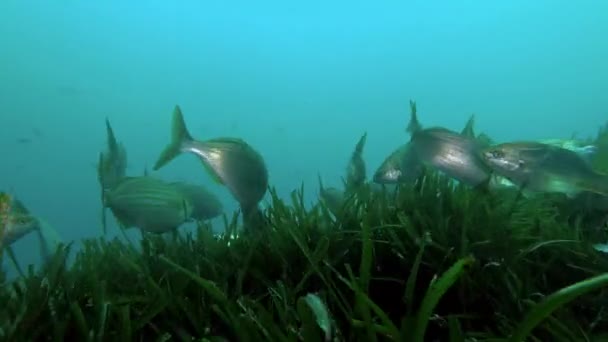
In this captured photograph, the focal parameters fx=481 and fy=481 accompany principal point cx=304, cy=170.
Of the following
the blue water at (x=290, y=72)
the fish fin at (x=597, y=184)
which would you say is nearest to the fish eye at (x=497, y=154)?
the fish fin at (x=597, y=184)

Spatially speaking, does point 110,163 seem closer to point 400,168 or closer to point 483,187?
point 400,168

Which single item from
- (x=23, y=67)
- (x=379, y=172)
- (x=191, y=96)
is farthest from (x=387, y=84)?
(x=379, y=172)

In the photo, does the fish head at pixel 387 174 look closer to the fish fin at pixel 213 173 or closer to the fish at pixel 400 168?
the fish at pixel 400 168

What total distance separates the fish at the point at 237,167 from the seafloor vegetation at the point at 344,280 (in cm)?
58

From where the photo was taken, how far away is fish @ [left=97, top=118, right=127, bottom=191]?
4672 mm

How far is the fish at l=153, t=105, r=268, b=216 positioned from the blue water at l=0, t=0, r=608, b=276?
67.5 metres

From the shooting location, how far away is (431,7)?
9275 centimetres

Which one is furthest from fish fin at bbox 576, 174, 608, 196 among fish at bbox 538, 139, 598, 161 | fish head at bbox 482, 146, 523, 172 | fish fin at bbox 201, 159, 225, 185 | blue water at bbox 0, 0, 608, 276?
blue water at bbox 0, 0, 608, 276

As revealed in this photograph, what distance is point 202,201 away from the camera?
16.6 feet

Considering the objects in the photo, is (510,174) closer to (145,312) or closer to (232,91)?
(145,312)

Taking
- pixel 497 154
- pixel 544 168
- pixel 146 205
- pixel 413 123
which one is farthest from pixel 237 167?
pixel 544 168

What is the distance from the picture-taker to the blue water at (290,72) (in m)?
73.7

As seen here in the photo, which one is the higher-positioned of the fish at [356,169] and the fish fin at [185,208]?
the fish at [356,169]

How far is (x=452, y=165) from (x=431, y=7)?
320 feet
